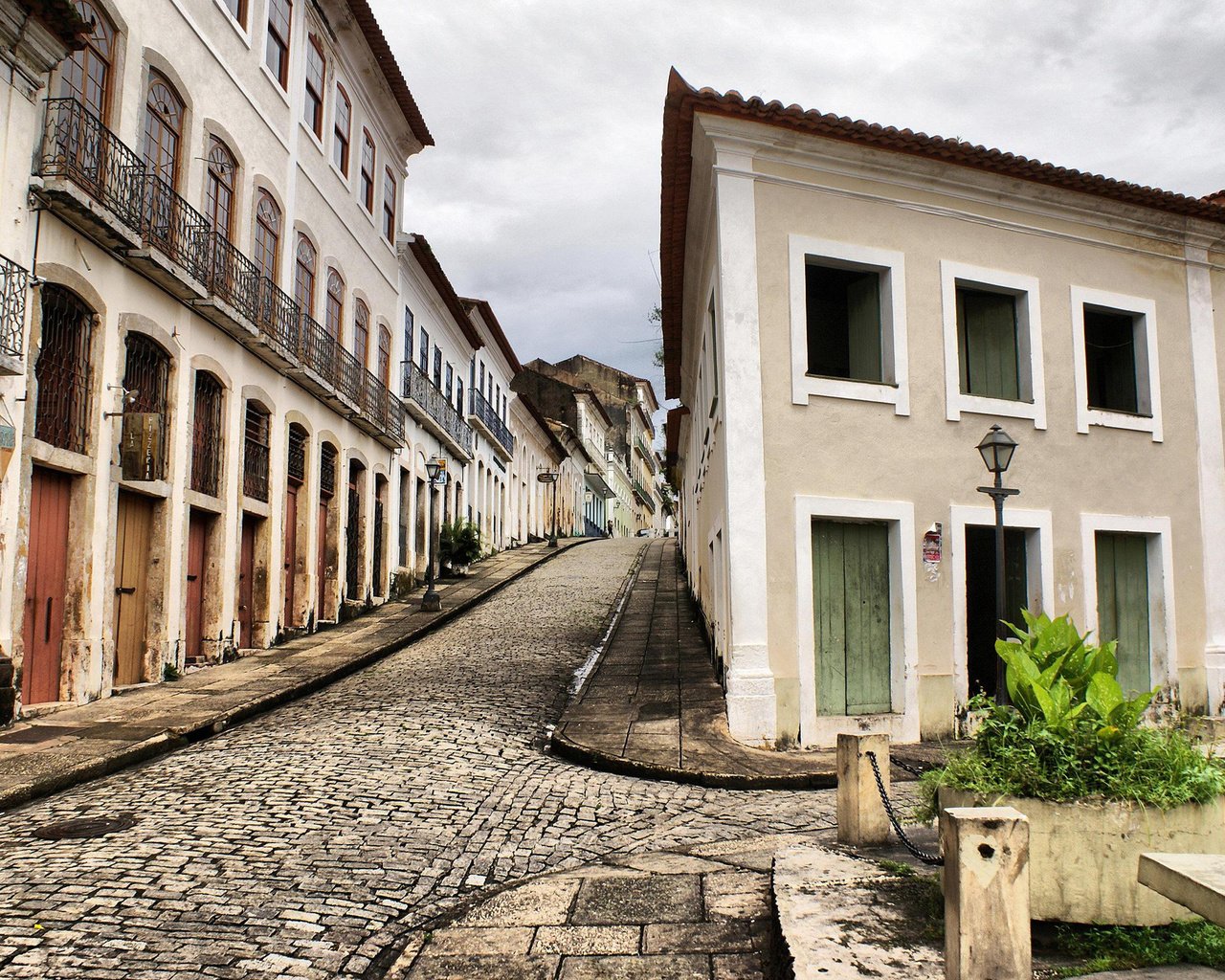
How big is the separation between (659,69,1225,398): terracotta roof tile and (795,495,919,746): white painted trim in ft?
11.0

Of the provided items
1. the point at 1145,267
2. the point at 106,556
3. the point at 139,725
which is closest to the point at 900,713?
the point at 1145,267

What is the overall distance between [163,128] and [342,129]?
6892 millimetres

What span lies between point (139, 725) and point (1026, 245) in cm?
975

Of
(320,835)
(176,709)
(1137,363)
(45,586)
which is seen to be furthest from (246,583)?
(1137,363)

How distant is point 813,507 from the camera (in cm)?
923

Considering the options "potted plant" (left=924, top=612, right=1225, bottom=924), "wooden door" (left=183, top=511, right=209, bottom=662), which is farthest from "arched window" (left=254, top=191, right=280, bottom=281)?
"potted plant" (left=924, top=612, right=1225, bottom=924)

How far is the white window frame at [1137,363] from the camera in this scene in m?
10.8

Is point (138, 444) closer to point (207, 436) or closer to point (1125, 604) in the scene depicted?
point (207, 436)

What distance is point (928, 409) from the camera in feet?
32.3

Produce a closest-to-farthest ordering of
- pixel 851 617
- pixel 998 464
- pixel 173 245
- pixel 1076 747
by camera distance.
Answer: pixel 1076 747, pixel 998 464, pixel 851 617, pixel 173 245

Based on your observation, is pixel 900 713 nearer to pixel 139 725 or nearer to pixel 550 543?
pixel 139 725

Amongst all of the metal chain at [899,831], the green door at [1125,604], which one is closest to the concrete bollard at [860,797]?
the metal chain at [899,831]

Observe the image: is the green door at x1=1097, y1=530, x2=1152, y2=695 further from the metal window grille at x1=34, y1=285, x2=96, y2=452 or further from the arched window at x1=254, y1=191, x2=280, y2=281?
Answer: the arched window at x1=254, y1=191, x2=280, y2=281

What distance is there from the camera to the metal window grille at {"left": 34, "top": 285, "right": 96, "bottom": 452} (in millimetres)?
9523
